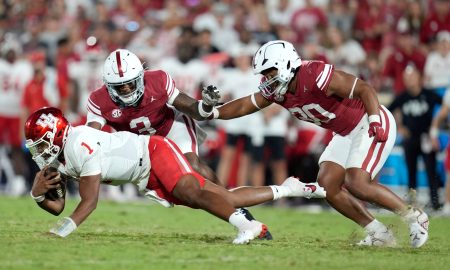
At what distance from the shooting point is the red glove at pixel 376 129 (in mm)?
7863

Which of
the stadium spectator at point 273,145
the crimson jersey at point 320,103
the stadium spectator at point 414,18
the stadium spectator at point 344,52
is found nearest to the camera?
the crimson jersey at point 320,103

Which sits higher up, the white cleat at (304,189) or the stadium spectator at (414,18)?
the stadium spectator at (414,18)

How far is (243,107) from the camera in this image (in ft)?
28.5

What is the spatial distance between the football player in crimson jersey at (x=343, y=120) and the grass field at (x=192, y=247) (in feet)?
0.87

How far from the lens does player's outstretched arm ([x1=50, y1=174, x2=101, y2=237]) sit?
24.9ft

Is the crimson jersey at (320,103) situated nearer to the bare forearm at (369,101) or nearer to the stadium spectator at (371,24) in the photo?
the bare forearm at (369,101)

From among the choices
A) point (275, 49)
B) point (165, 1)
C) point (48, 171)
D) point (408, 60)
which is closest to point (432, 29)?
point (408, 60)

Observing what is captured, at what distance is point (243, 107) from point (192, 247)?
1.58 m

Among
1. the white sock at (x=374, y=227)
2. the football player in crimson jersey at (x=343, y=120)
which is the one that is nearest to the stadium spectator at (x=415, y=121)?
the football player in crimson jersey at (x=343, y=120)

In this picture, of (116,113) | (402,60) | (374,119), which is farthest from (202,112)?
(402,60)

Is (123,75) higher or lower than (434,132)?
higher

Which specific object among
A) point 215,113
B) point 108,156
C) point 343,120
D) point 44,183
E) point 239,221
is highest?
point 215,113

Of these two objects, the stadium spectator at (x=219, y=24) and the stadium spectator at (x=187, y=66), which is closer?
the stadium spectator at (x=187, y=66)

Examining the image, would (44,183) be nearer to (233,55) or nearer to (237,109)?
(237,109)
